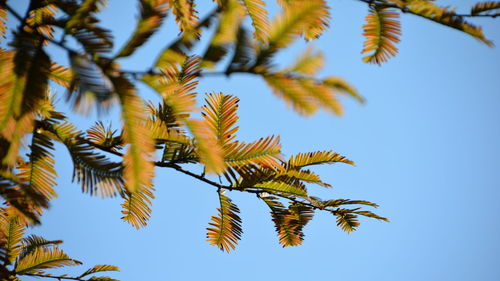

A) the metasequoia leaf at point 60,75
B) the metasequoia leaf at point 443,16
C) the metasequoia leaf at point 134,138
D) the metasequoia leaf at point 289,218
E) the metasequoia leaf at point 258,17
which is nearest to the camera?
the metasequoia leaf at point 134,138

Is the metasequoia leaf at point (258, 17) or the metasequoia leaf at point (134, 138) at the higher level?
the metasequoia leaf at point (258, 17)

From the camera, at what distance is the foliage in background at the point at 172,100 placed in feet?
2.77

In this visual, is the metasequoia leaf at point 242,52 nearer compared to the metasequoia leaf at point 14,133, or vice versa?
Answer: the metasequoia leaf at point 242,52

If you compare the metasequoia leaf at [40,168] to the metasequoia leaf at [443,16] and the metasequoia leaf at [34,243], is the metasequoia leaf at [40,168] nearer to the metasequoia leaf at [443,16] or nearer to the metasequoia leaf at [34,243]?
the metasequoia leaf at [34,243]

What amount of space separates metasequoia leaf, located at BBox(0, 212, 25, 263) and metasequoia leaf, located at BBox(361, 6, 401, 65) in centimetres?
171

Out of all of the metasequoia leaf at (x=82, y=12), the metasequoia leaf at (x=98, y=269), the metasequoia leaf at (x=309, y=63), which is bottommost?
the metasequoia leaf at (x=98, y=269)

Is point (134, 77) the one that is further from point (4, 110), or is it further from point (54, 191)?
point (54, 191)

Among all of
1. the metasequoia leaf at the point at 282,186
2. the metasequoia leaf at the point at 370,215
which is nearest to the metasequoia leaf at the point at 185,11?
the metasequoia leaf at the point at 282,186

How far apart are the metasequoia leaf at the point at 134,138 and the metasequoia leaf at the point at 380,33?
993 millimetres

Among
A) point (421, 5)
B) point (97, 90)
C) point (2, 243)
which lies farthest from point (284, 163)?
point (2, 243)

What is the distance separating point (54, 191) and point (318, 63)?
102 centimetres

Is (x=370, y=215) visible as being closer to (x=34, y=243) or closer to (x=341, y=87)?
(x=341, y=87)

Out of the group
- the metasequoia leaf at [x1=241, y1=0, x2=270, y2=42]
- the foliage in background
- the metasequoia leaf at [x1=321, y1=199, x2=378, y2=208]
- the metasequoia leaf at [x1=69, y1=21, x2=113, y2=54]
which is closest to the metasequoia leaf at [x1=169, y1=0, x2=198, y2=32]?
the foliage in background

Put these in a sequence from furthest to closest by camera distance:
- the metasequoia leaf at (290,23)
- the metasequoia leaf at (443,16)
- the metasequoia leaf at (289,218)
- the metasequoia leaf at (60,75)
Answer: the metasequoia leaf at (289,218) → the metasequoia leaf at (60,75) → the metasequoia leaf at (443,16) → the metasequoia leaf at (290,23)
